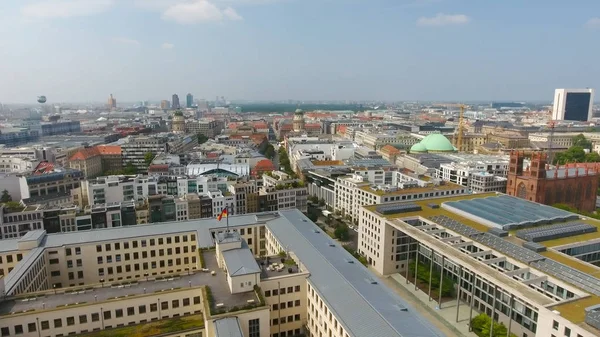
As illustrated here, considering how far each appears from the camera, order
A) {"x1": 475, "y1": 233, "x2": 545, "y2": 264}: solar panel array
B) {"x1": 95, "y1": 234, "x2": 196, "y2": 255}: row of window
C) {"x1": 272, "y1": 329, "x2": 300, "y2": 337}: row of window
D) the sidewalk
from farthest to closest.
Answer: {"x1": 95, "y1": 234, "x2": 196, "y2": 255}: row of window → the sidewalk → {"x1": 475, "y1": 233, "x2": 545, "y2": 264}: solar panel array → {"x1": 272, "y1": 329, "x2": 300, "y2": 337}: row of window

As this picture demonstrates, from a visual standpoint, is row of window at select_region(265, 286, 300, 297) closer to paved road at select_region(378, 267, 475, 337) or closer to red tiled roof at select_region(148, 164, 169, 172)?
paved road at select_region(378, 267, 475, 337)

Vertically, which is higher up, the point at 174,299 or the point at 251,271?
the point at 251,271

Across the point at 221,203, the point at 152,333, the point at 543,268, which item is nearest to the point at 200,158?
the point at 221,203

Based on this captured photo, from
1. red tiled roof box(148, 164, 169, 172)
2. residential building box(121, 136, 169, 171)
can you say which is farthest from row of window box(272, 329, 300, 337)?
residential building box(121, 136, 169, 171)

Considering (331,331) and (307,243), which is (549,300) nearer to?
(331,331)

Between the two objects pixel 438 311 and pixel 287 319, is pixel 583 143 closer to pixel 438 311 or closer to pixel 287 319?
pixel 438 311

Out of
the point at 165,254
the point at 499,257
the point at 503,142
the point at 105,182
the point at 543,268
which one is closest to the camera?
the point at 543,268
